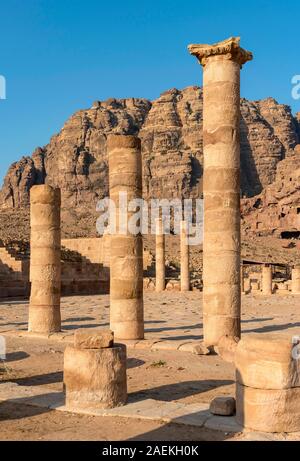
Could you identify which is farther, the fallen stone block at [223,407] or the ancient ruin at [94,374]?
the ancient ruin at [94,374]

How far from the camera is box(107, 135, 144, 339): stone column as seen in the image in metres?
13.3

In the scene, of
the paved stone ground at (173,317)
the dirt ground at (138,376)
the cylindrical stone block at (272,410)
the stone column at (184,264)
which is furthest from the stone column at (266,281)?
the cylindrical stone block at (272,410)

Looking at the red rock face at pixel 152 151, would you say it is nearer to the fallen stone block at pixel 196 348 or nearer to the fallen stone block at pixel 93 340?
the fallen stone block at pixel 196 348

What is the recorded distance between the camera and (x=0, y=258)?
32.8m

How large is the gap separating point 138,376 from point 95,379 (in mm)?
2394

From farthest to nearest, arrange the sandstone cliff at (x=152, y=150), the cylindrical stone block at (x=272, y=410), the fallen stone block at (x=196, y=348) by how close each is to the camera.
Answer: the sandstone cliff at (x=152, y=150), the fallen stone block at (x=196, y=348), the cylindrical stone block at (x=272, y=410)

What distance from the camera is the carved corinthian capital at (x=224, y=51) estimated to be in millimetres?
11656

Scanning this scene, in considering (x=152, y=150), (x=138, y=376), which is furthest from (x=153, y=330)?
(x=152, y=150)

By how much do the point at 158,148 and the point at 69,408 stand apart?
128m

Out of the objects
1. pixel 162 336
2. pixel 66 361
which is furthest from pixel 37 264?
pixel 66 361

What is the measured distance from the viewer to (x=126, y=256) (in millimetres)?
13523

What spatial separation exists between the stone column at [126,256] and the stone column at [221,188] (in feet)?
6.76

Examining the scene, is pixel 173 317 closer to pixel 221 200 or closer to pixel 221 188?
pixel 221 200

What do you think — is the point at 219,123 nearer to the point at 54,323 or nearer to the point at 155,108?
the point at 54,323
